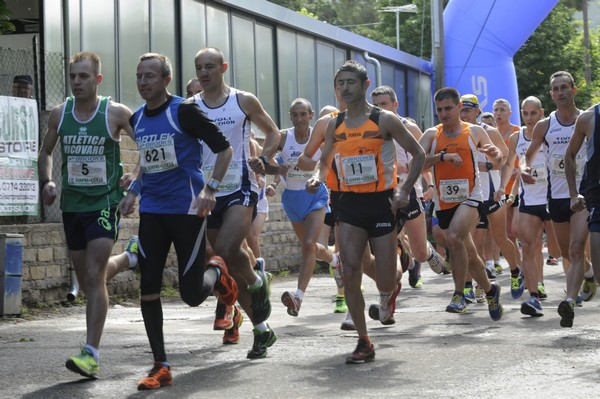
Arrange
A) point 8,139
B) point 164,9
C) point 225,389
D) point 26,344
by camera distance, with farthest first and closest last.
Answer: point 164,9, point 8,139, point 26,344, point 225,389

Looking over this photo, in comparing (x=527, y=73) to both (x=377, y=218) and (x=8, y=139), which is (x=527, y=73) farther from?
(x=377, y=218)

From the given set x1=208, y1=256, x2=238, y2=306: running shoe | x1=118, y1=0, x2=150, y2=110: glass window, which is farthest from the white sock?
x1=118, y1=0, x2=150, y2=110: glass window

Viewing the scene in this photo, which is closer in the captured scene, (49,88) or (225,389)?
(225,389)

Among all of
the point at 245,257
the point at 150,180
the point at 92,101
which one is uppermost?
the point at 92,101

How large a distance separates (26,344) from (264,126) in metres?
2.63

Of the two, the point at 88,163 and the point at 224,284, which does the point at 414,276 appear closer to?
the point at 224,284

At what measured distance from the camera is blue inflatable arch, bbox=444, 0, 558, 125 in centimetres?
2625

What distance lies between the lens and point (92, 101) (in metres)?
7.91

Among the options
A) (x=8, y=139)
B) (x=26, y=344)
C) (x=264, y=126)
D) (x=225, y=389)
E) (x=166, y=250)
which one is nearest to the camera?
(x=225, y=389)

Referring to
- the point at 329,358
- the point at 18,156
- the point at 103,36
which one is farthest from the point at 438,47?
the point at 329,358

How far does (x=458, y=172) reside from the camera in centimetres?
1088

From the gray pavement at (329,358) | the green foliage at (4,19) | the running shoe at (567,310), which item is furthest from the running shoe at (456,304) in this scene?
the green foliage at (4,19)

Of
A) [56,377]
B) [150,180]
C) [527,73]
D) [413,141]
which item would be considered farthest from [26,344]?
[527,73]

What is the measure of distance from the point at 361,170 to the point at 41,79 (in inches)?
267
